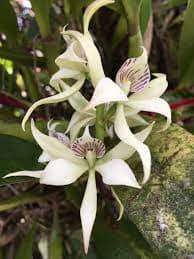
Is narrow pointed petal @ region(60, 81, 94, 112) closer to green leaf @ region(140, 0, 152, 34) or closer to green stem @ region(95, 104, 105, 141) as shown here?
green stem @ region(95, 104, 105, 141)

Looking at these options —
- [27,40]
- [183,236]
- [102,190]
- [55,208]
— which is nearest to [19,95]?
[27,40]

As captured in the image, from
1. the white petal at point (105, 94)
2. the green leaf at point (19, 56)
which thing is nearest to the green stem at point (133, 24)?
the green leaf at point (19, 56)

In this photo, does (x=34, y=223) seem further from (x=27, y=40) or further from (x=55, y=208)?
(x=27, y=40)

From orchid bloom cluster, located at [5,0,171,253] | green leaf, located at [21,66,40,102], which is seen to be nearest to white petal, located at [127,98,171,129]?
orchid bloom cluster, located at [5,0,171,253]

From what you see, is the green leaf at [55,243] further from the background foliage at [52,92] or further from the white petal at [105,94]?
the white petal at [105,94]

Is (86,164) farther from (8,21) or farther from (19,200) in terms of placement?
(8,21)
